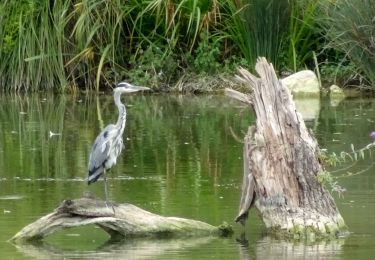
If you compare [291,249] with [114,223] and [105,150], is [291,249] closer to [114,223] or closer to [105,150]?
[114,223]

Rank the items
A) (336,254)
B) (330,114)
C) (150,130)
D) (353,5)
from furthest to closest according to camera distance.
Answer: (353,5)
(330,114)
(150,130)
(336,254)

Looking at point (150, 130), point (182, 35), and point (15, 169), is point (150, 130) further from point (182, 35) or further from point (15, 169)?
point (182, 35)

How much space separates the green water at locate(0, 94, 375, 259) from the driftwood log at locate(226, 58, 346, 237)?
0.57 ft

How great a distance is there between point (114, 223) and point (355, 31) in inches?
461

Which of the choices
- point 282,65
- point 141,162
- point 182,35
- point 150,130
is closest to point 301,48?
point 282,65

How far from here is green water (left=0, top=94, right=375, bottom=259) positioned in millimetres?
8359

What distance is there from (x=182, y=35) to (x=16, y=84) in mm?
3255

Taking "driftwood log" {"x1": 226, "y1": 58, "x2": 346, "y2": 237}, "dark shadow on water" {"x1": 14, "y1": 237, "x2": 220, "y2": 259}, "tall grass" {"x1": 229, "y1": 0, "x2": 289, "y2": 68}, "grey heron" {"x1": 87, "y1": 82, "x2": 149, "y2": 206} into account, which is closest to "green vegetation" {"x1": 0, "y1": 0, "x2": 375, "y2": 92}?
"tall grass" {"x1": 229, "y1": 0, "x2": 289, "y2": 68}

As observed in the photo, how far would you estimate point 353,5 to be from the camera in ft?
64.3

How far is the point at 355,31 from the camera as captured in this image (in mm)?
19609

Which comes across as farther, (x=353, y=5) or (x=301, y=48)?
(x=301, y=48)

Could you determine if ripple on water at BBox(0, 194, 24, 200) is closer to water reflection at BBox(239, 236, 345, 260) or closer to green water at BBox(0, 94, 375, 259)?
green water at BBox(0, 94, 375, 259)

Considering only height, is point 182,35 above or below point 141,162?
above

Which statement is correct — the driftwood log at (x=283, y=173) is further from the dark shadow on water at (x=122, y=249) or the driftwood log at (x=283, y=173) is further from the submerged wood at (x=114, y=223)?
the dark shadow on water at (x=122, y=249)
